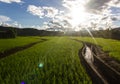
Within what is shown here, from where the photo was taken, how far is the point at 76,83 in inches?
469

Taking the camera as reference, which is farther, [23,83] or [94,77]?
[94,77]

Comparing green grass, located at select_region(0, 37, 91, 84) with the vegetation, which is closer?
green grass, located at select_region(0, 37, 91, 84)

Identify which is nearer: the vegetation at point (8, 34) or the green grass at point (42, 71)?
the green grass at point (42, 71)

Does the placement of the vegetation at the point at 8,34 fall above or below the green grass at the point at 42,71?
below

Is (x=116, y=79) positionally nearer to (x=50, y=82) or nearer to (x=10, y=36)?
(x=50, y=82)

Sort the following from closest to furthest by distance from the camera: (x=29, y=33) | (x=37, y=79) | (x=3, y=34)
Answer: (x=37, y=79), (x=3, y=34), (x=29, y=33)

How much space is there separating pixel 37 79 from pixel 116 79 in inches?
239

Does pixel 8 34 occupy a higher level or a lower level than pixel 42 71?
lower

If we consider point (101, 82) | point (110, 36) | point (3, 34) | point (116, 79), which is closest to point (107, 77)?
point (116, 79)

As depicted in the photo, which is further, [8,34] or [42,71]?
[8,34]

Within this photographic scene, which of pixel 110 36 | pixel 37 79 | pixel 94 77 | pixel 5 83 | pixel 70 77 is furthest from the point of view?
pixel 110 36

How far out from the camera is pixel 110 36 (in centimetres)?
12419

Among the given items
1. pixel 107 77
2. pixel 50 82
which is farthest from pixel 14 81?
pixel 107 77

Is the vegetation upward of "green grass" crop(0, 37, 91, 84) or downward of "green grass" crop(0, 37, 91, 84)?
downward
